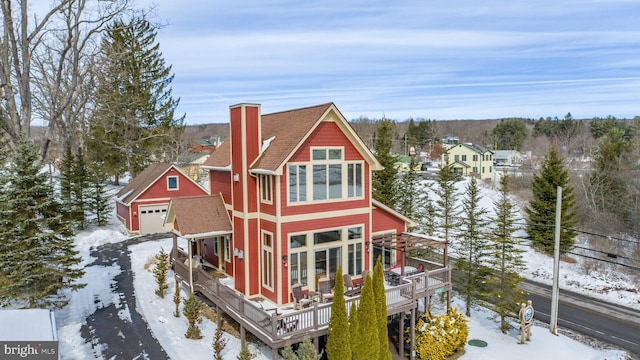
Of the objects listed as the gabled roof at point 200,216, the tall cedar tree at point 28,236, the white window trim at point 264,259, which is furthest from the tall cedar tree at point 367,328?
→ the tall cedar tree at point 28,236

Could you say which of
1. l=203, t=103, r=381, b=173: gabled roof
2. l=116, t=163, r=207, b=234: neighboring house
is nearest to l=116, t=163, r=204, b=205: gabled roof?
l=116, t=163, r=207, b=234: neighboring house

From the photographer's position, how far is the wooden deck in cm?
1206

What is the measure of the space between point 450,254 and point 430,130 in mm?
69975

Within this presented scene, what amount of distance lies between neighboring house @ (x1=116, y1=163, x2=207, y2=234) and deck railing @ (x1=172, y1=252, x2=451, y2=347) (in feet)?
42.7

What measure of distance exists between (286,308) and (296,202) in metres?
3.68

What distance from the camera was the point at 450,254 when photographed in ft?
102

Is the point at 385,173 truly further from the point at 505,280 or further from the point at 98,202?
the point at 98,202

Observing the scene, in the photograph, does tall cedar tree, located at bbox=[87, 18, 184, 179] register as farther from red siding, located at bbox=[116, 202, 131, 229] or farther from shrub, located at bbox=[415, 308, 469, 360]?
shrub, located at bbox=[415, 308, 469, 360]

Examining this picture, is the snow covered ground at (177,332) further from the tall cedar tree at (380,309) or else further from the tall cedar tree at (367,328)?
the tall cedar tree at (380,309)

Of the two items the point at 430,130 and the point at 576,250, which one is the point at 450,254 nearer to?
the point at 576,250

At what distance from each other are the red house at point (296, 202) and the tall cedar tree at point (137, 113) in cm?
2548

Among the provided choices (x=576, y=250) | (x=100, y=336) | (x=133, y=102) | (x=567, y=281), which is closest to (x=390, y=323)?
(x=100, y=336)

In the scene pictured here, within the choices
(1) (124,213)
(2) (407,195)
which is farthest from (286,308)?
(1) (124,213)

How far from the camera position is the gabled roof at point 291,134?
47.6 feet
